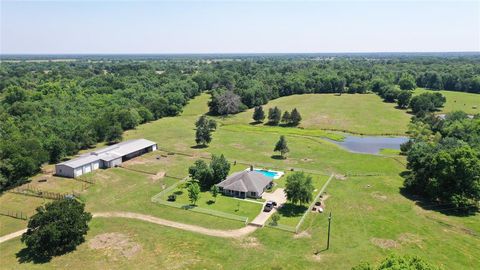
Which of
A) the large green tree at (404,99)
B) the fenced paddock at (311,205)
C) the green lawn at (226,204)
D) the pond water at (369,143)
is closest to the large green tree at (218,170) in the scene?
the green lawn at (226,204)

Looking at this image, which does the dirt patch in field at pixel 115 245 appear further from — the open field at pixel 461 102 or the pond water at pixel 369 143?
the open field at pixel 461 102

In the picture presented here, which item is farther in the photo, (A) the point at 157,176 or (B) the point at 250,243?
(A) the point at 157,176

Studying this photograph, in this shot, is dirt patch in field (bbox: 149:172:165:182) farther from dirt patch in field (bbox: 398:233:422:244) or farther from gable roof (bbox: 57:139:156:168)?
dirt patch in field (bbox: 398:233:422:244)

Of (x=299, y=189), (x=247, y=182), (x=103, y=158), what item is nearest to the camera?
(x=299, y=189)

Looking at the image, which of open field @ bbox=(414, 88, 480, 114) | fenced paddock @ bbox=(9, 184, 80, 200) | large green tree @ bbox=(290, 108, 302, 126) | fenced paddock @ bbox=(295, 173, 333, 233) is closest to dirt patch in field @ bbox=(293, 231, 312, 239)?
fenced paddock @ bbox=(295, 173, 333, 233)

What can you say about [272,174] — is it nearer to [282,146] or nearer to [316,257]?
[282,146]

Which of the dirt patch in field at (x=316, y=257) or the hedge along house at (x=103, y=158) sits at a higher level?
the hedge along house at (x=103, y=158)

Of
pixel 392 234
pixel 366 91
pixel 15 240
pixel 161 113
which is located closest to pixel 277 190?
pixel 392 234

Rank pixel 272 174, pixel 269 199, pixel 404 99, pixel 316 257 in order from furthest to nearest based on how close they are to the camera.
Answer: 1. pixel 404 99
2. pixel 272 174
3. pixel 269 199
4. pixel 316 257

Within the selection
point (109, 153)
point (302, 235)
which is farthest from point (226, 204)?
point (109, 153)
